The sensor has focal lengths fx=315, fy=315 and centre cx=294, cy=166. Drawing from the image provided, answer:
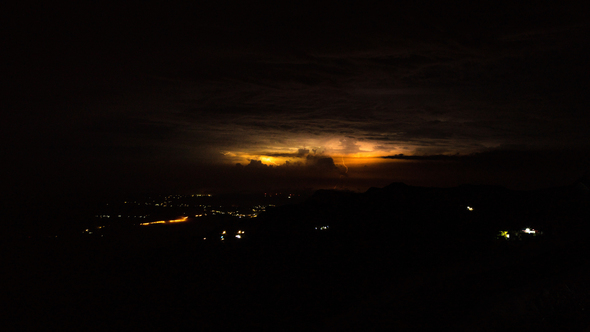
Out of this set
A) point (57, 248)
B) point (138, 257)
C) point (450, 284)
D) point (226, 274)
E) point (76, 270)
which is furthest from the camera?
point (57, 248)

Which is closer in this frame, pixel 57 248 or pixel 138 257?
pixel 138 257

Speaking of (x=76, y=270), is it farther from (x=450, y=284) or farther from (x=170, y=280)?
(x=450, y=284)

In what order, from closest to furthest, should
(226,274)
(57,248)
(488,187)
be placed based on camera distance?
(226,274) < (488,187) < (57,248)

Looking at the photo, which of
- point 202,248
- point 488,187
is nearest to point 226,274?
point 202,248

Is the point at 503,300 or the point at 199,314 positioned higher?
the point at 503,300

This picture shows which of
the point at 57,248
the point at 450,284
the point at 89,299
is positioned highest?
the point at 450,284

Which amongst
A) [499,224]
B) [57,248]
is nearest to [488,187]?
[499,224]
